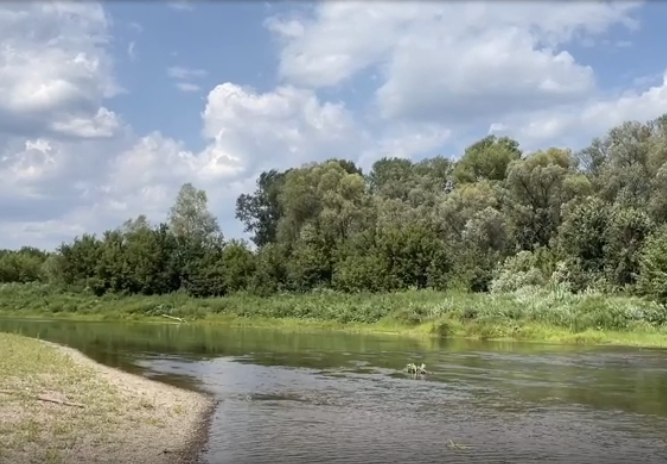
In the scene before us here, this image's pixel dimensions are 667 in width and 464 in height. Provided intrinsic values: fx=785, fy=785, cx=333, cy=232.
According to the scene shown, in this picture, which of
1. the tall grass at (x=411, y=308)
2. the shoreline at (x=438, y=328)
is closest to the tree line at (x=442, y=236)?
the tall grass at (x=411, y=308)

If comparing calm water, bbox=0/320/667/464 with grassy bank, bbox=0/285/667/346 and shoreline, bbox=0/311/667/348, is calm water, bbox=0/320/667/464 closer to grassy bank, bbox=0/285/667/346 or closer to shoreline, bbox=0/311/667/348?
shoreline, bbox=0/311/667/348

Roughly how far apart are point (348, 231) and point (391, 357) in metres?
55.0

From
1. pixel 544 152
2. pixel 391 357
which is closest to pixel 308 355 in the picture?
pixel 391 357

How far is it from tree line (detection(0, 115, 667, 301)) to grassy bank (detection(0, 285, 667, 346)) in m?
5.02

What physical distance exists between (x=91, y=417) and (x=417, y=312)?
49538 mm

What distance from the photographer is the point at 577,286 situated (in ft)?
224

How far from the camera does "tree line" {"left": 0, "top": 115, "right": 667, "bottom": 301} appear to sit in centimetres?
7062

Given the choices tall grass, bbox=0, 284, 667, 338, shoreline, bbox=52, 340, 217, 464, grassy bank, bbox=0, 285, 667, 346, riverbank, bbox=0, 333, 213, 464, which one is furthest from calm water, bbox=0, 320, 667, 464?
tall grass, bbox=0, 284, 667, 338

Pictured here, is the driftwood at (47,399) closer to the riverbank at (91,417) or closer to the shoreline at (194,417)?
the riverbank at (91,417)

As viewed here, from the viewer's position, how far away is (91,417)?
20.5 meters

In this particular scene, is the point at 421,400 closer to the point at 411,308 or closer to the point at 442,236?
the point at 411,308

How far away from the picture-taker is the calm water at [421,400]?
784 inches

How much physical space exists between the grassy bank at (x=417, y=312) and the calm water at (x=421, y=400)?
6.48m

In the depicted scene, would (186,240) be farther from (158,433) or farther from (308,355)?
(158,433)
